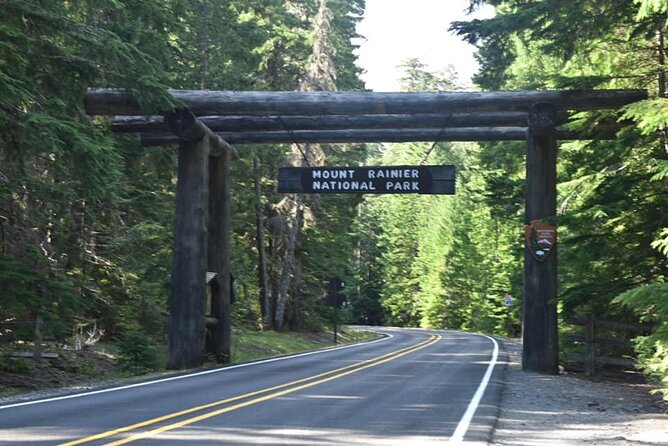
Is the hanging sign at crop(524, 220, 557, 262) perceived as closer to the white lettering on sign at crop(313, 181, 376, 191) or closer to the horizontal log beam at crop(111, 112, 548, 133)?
the horizontal log beam at crop(111, 112, 548, 133)

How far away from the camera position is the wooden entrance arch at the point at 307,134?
18.9m

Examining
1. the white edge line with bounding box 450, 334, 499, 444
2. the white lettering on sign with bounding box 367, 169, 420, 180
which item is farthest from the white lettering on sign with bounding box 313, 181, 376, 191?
the white edge line with bounding box 450, 334, 499, 444

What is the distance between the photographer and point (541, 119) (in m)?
19.3

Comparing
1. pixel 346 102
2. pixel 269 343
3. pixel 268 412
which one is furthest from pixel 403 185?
pixel 269 343

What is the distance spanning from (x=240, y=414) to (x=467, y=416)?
3110 mm

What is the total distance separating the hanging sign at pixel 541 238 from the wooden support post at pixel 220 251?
812 centimetres

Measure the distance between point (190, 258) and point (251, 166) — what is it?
17.6m

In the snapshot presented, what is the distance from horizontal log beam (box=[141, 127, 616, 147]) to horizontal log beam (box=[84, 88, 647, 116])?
7.54 feet

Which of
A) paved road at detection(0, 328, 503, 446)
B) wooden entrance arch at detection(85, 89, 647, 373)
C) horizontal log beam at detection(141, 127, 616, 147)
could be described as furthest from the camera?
horizontal log beam at detection(141, 127, 616, 147)

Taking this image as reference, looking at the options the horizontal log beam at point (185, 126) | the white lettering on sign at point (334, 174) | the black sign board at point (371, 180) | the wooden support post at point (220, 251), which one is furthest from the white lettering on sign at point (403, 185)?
the wooden support post at point (220, 251)

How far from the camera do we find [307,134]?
22250 millimetres

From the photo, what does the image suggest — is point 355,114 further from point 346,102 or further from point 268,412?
point 268,412

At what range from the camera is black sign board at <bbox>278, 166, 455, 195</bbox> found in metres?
20.5

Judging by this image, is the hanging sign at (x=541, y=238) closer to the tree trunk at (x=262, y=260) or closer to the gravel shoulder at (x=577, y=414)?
the gravel shoulder at (x=577, y=414)
